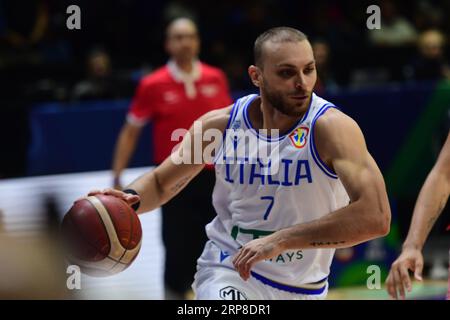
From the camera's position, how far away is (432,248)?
385 inches

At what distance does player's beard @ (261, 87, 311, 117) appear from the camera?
4.77 meters

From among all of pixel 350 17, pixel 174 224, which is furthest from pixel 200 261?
pixel 350 17

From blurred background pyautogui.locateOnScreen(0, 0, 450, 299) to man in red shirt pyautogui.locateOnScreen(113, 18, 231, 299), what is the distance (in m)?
0.69

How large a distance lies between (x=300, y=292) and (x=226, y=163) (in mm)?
Answer: 774

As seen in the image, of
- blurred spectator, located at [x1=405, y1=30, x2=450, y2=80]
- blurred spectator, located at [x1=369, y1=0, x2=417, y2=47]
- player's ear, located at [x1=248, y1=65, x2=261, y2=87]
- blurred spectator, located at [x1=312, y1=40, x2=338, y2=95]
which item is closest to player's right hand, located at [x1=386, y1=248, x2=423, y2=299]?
player's ear, located at [x1=248, y1=65, x2=261, y2=87]

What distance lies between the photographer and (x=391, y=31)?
13461mm

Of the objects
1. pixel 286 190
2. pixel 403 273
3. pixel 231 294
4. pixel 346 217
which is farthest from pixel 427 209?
pixel 231 294

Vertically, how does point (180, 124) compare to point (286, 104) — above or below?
below

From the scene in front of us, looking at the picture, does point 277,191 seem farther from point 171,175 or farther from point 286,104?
point 171,175

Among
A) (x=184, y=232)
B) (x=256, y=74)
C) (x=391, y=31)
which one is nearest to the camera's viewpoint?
(x=256, y=74)

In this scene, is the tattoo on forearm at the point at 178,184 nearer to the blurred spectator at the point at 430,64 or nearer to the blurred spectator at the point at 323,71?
the blurred spectator at the point at 323,71

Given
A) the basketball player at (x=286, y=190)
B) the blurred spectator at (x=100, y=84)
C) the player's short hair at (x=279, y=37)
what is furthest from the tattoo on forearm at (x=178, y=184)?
the blurred spectator at (x=100, y=84)

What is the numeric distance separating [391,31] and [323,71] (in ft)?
8.82

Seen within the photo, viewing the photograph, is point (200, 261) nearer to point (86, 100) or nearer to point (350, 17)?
point (86, 100)
